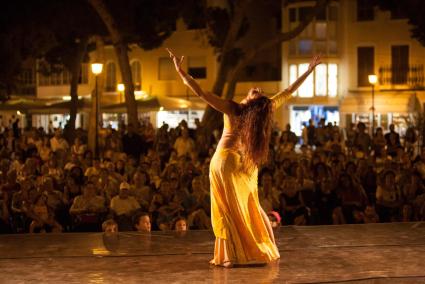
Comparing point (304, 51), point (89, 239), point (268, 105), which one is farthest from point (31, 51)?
point (268, 105)

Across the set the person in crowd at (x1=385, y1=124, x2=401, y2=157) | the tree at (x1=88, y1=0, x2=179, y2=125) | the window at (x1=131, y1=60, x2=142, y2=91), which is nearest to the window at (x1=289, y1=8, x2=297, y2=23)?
the window at (x1=131, y1=60, x2=142, y2=91)

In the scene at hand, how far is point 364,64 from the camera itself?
38250 millimetres

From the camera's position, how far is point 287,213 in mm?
11977

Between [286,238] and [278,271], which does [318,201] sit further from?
[278,271]

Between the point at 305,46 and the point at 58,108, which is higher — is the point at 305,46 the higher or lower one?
the higher one

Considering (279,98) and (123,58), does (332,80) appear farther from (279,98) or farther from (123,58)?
(279,98)

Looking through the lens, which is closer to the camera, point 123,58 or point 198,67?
point 123,58

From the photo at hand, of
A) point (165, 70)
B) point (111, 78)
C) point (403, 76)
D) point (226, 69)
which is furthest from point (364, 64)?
point (226, 69)

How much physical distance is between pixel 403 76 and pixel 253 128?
31.4m

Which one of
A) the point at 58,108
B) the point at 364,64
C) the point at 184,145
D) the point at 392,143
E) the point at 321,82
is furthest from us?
the point at 321,82

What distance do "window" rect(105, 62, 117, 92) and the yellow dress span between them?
3732 centimetres

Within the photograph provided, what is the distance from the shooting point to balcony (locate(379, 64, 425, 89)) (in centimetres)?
3675

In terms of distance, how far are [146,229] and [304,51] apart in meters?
30.8

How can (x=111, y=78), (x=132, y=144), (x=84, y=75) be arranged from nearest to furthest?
1. (x=132, y=144)
2. (x=111, y=78)
3. (x=84, y=75)
